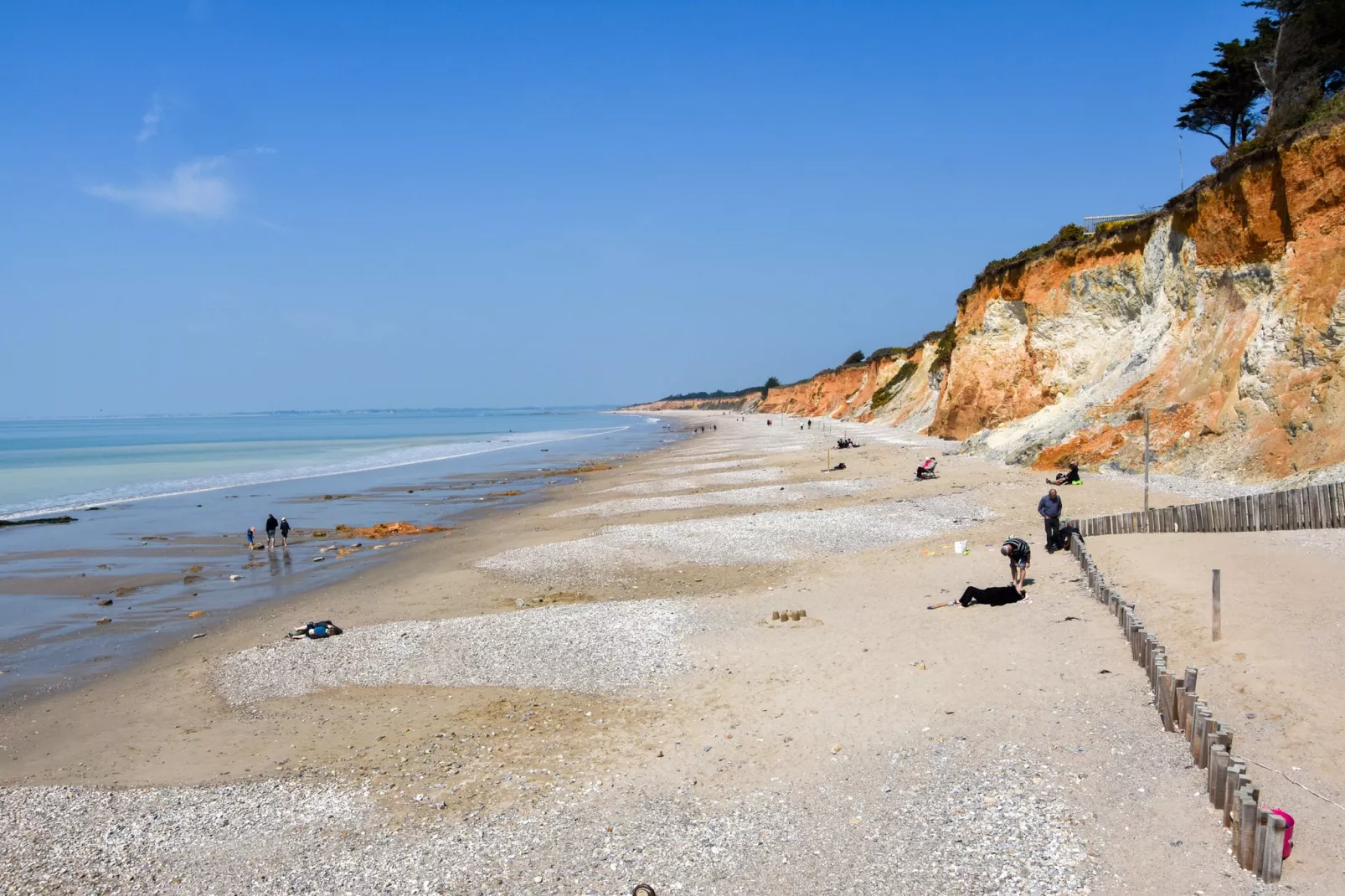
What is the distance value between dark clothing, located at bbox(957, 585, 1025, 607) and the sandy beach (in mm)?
303

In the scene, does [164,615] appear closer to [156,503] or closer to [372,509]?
[372,509]

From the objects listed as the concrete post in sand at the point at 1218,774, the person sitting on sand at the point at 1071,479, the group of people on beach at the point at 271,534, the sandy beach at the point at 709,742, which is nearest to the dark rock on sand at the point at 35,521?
the group of people on beach at the point at 271,534

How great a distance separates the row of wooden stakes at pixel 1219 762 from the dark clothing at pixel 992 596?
2.88 m

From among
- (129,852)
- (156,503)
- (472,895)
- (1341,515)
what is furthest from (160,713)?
(156,503)

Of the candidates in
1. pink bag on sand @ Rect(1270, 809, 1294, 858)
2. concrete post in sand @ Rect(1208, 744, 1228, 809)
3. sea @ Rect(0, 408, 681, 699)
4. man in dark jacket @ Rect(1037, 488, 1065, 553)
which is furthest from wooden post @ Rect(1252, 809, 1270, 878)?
sea @ Rect(0, 408, 681, 699)

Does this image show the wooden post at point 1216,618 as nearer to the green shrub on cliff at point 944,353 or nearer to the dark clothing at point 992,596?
the dark clothing at point 992,596

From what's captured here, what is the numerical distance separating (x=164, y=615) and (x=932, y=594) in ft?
46.0

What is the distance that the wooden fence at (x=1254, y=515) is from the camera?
545 inches

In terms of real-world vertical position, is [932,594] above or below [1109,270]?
below

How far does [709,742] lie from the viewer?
892cm

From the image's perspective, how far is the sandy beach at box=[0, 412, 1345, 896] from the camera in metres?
6.54

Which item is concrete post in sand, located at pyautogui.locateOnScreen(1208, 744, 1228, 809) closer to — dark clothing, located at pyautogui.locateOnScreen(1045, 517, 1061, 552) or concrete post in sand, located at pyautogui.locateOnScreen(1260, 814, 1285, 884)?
concrete post in sand, located at pyautogui.locateOnScreen(1260, 814, 1285, 884)

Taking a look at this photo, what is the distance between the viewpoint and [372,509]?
104ft

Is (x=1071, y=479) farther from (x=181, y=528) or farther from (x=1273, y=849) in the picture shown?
(x=181, y=528)
